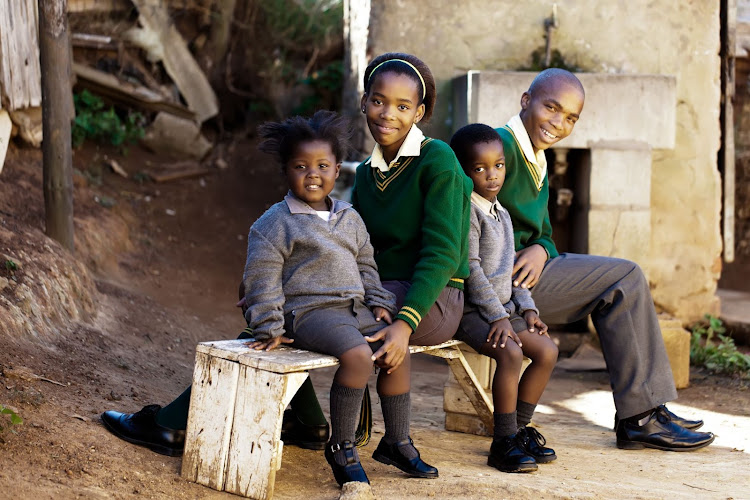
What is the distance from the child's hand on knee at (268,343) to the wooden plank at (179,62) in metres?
6.05

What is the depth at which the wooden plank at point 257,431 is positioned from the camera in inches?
111

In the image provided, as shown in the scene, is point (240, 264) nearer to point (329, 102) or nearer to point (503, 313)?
point (329, 102)

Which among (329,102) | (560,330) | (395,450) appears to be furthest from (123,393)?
(329,102)

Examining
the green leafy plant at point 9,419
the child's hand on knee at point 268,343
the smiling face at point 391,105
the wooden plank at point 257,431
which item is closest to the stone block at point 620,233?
the smiling face at point 391,105

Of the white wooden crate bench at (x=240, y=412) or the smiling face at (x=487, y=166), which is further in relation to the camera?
the smiling face at (x=487, y=166)

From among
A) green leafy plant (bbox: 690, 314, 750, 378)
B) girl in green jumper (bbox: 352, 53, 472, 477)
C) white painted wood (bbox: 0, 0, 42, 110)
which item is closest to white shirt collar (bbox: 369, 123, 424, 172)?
girl in green jumper (bbox: 352, 53, 472, 477)

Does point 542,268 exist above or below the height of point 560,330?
above

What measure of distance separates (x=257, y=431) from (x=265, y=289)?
482 millimetres

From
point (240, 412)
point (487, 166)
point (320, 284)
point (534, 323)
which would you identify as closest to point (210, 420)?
point (240, 412)

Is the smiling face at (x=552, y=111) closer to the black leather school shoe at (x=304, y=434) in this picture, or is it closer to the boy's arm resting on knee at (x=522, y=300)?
the boy's arm resting on knee at (x=522, y=300)

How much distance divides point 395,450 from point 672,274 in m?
3.78

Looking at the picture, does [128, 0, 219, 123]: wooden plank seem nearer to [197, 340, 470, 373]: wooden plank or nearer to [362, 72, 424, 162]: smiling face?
[362, 72, 424, 162]: smiling face

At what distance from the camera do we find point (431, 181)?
322 centimetres

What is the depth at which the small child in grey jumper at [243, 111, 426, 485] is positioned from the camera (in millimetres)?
2926
